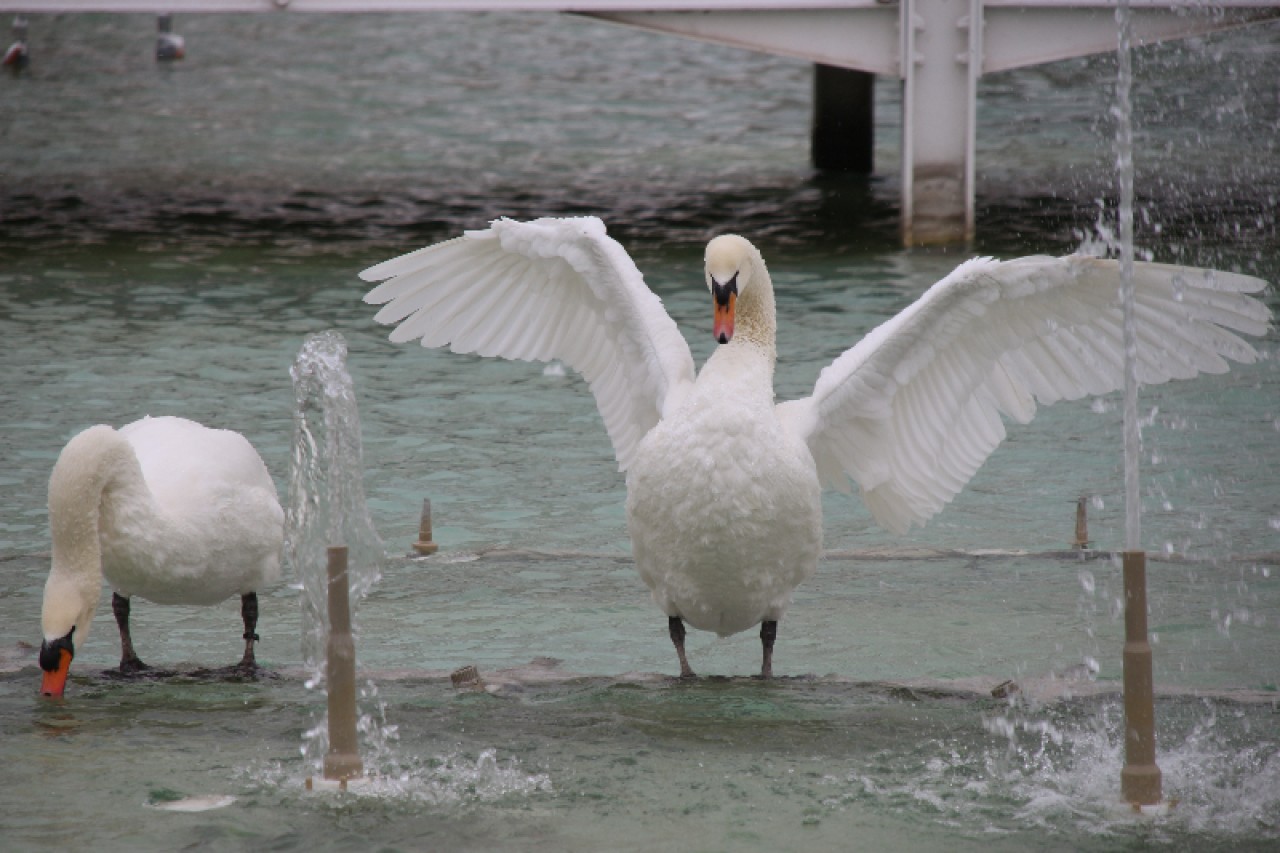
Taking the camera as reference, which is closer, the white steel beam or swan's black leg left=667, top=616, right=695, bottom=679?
swan's black leg left=667, top=616, right=695, bottom=679

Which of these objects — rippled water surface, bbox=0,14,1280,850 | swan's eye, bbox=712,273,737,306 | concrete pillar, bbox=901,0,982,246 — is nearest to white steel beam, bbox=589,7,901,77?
concrete pillar, bbox=901,0,982,246

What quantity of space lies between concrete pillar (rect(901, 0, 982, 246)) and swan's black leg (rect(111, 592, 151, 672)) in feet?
28.9

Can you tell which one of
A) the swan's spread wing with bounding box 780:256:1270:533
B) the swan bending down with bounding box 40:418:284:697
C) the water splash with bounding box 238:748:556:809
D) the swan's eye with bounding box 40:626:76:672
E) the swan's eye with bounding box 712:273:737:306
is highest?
the swan's eye with bounding box 712:273:737:306

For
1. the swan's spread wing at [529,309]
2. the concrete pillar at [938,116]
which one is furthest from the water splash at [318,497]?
the concrete pillar at [938,116]

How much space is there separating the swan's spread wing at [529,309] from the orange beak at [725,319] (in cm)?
45

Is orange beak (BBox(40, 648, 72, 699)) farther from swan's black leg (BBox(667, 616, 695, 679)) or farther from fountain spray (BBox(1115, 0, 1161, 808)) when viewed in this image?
fountain spray (BBox(1115, 0, 1161, 808))

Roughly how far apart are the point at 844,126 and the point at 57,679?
1403 centimetres

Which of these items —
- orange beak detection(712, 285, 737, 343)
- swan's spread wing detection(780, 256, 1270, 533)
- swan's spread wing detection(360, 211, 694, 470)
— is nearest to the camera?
swan's spread wing detection(780, 256, 1270, 533)

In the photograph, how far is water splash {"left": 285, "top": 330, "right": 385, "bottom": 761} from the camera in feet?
17.7

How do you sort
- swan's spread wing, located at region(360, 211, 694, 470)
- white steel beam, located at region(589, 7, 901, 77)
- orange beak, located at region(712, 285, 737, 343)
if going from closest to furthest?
orange beak, located at region(712, 285, 737, 343)
swan's spread wing, located at region(360, 211, 694, 470)
white steel beam, located at region(589, 7, 901, 77)

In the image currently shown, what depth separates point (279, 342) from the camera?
12.2m

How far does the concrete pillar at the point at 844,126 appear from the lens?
61.3 ft

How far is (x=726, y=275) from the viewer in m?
6.39

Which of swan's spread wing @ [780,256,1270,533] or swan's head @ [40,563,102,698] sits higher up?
swan's spread wing @ [780,256,1270,533]
